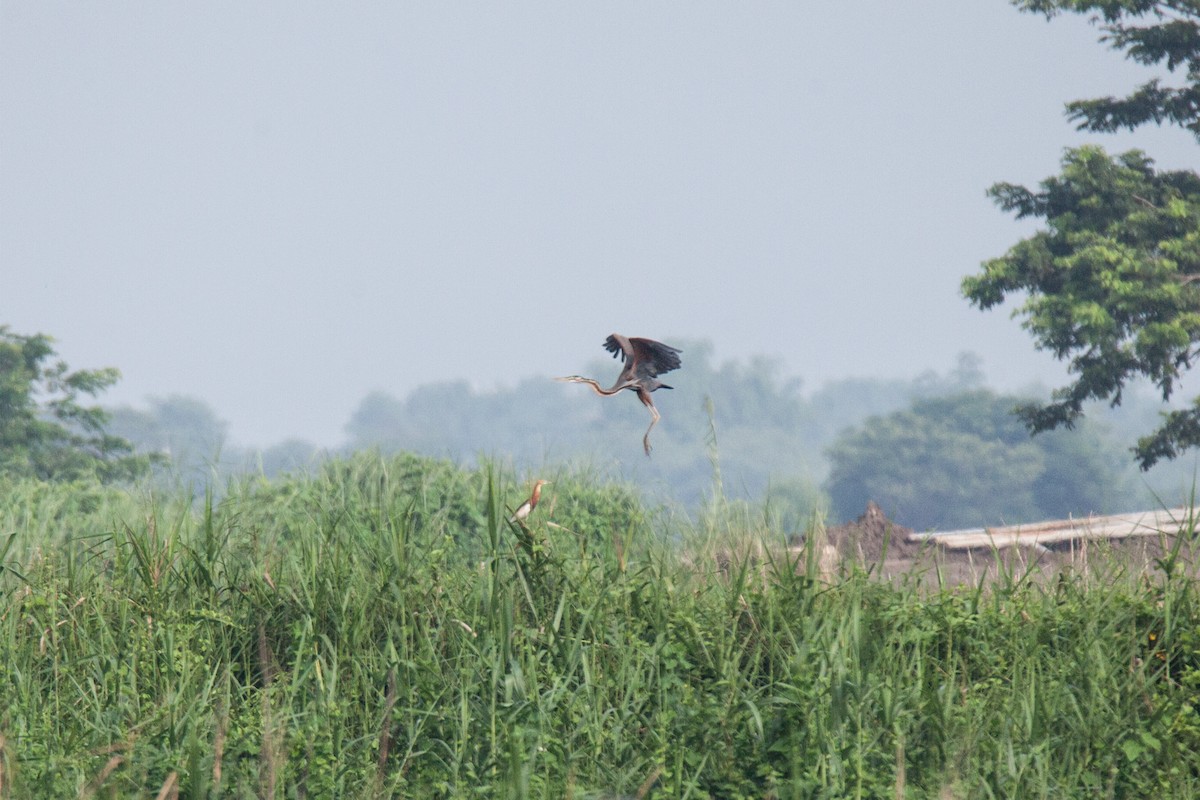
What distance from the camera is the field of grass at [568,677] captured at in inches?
190

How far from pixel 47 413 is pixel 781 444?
2676 inches

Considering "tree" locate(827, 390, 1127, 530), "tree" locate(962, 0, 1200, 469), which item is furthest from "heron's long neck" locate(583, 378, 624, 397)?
"tree" locate(827, 390, 1127, 530)

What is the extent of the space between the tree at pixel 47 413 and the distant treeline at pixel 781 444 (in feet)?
6.30

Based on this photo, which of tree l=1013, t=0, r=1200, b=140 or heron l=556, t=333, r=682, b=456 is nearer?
heron l=556, t=333, r=682, b=456

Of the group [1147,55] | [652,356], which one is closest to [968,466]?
[1147,55]

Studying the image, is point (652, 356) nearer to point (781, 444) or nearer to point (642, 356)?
point (642, 356)

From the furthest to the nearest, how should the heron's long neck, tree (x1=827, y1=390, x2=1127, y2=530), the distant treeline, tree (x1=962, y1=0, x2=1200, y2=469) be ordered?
1. tree (x1=827, y1=390, x2=1127, y2=530)
2. tree (x1=962, y1=0, x2=1200, y2=469)
3. the distant treeline
4. the heron's long neck

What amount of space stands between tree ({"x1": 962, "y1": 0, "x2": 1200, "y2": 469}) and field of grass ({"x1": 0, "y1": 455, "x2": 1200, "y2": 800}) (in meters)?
10.3

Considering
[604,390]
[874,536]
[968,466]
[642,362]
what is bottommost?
[874,536]

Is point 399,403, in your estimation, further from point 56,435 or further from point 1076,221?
point 1076,221

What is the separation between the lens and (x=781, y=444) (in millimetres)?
84375

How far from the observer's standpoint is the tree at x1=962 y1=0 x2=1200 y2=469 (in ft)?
50.6

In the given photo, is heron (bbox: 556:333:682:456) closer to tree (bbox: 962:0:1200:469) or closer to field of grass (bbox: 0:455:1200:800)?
field of grass (bbox: 0:455:1200:800)

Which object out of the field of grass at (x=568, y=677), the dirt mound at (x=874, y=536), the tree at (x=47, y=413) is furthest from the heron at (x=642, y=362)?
the tree at (x=47, y=413)
